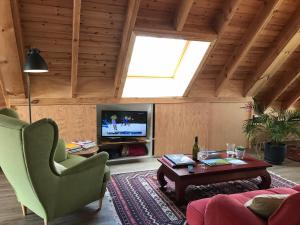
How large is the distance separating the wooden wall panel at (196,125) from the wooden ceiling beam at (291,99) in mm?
1202

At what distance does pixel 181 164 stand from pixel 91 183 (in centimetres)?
104

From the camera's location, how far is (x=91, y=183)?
97.6 inches

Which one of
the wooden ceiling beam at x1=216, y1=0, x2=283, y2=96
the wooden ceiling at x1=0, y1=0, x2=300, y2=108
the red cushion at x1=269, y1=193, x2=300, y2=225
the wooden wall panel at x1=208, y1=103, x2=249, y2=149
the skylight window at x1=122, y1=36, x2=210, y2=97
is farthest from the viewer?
the wooden wall panel at x1=208, y1=103, x2=249, y2=149

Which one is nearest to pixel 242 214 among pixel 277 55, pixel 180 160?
pixel 180 160

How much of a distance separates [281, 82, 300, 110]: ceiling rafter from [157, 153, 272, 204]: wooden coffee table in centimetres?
294

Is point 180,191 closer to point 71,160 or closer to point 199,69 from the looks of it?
point 71,160

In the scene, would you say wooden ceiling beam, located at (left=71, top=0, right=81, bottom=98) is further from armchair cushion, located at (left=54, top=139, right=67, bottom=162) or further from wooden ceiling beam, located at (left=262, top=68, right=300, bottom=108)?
wooden ceiling beam, located at (left=262, top=68, right=300, bottom=108)

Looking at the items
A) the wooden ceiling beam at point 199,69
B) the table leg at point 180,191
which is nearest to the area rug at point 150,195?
the table leg at point 180,191

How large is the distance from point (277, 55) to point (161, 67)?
189cm

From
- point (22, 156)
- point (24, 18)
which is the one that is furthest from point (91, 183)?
point (24, 18)

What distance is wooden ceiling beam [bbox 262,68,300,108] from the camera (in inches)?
189

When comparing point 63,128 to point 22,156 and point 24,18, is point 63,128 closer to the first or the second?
point 24,18

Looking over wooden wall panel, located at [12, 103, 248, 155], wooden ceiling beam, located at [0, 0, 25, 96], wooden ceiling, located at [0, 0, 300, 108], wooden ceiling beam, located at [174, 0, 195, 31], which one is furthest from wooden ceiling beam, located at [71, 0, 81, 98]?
wooden ceiling beam, located at [174, 0, 195, 31]

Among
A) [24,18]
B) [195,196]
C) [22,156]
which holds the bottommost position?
[195,196]
